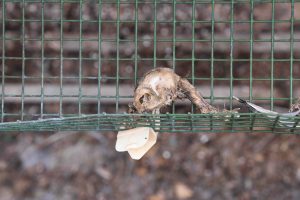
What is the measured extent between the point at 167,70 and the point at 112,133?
2.91 feet

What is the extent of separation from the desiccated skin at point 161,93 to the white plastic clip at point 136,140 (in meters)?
0.09

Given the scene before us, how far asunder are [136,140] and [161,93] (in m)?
0.19

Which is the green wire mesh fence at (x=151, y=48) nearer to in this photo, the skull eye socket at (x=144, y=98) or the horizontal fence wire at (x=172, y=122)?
the horizontal fence wire at (x=172, y=122)

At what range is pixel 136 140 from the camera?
2.60 metres

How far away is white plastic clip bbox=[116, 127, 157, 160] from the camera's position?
2.60 m

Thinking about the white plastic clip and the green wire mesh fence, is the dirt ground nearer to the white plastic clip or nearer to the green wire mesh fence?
the green wire mesh fence

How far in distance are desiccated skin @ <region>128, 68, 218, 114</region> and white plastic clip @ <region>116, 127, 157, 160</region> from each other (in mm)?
88

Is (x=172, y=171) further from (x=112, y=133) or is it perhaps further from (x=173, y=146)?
(x=112, y=133)

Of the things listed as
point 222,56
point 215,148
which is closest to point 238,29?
point 222,56

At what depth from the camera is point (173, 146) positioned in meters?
3.46

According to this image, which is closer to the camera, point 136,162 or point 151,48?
point 151,48

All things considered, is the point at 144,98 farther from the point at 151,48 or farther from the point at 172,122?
the point at 151,48

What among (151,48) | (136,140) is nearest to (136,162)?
(151,48)

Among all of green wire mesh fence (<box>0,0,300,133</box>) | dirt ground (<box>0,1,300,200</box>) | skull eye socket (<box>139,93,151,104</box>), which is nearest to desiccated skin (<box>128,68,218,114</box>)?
skull eye socket (<box>139,93,151,104</box>)
